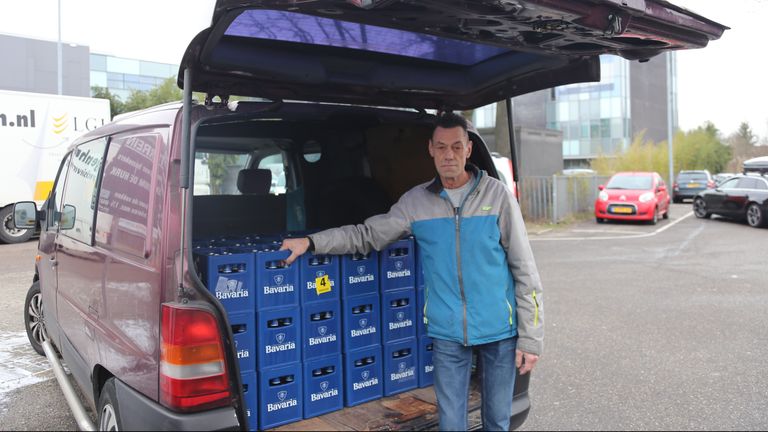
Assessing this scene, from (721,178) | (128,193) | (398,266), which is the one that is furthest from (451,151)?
(721,178)

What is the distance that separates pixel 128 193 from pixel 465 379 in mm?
1853

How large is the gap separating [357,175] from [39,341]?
3.32 meters

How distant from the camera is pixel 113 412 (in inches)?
107

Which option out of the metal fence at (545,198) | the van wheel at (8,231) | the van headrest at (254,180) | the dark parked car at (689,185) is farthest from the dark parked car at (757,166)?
the van wheel at (8,231)

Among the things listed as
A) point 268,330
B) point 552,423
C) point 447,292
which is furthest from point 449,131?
point 552,423

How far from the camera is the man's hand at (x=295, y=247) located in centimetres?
273

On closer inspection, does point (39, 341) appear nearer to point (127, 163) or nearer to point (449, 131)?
point (127, 163)

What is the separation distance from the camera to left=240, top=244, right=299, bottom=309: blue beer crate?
2662 mm

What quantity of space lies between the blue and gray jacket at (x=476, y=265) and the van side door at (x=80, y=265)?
Result: 136cm

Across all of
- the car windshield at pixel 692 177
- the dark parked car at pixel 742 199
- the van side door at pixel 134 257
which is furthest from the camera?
the car windshield at pixel 692 177

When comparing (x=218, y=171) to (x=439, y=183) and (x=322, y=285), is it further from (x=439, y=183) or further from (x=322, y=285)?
(x=439, y=183)

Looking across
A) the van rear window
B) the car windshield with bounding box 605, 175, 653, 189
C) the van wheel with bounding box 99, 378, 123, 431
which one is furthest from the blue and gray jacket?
the car windshield with bounding box 605, 175, 653, 189

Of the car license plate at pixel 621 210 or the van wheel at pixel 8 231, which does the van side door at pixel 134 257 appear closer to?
the van wheel at pixel 8 231

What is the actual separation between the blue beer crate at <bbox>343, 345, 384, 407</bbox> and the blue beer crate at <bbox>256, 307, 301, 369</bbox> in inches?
12.5
